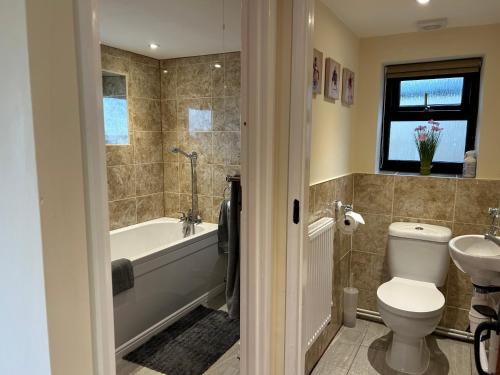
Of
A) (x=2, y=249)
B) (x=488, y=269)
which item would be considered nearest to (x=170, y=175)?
(x=488, y=269)

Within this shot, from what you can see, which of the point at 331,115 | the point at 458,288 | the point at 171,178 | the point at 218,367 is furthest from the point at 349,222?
the point at 171,178

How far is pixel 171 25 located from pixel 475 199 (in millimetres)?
2365

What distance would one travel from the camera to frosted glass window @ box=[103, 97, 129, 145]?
124 inches

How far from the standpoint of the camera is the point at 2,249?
73cm

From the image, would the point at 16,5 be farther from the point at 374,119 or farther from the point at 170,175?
the point at 170,175

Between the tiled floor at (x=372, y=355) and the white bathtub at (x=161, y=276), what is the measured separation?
43.9 inches

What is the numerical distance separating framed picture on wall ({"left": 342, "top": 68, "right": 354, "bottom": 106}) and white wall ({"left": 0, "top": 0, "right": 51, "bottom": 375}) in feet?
6.86

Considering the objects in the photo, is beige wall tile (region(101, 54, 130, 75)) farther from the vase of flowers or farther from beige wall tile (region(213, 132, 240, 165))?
the vase of flowers

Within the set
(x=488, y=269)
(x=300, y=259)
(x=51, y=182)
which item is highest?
(x=51, y=182)

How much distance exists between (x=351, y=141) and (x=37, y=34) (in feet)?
8.01

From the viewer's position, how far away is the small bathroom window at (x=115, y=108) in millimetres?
3141

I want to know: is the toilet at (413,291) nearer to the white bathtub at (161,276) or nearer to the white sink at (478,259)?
the white sink at (478,259)

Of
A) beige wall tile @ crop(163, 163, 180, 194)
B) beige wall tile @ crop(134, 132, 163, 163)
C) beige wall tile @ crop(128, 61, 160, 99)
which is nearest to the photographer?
beige wall tile @ crop(128, 61, 160, 99)

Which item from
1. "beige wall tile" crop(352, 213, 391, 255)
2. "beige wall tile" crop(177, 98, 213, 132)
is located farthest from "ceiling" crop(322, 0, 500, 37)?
"beige wall tile" crop(177, 98, 213, 132)
